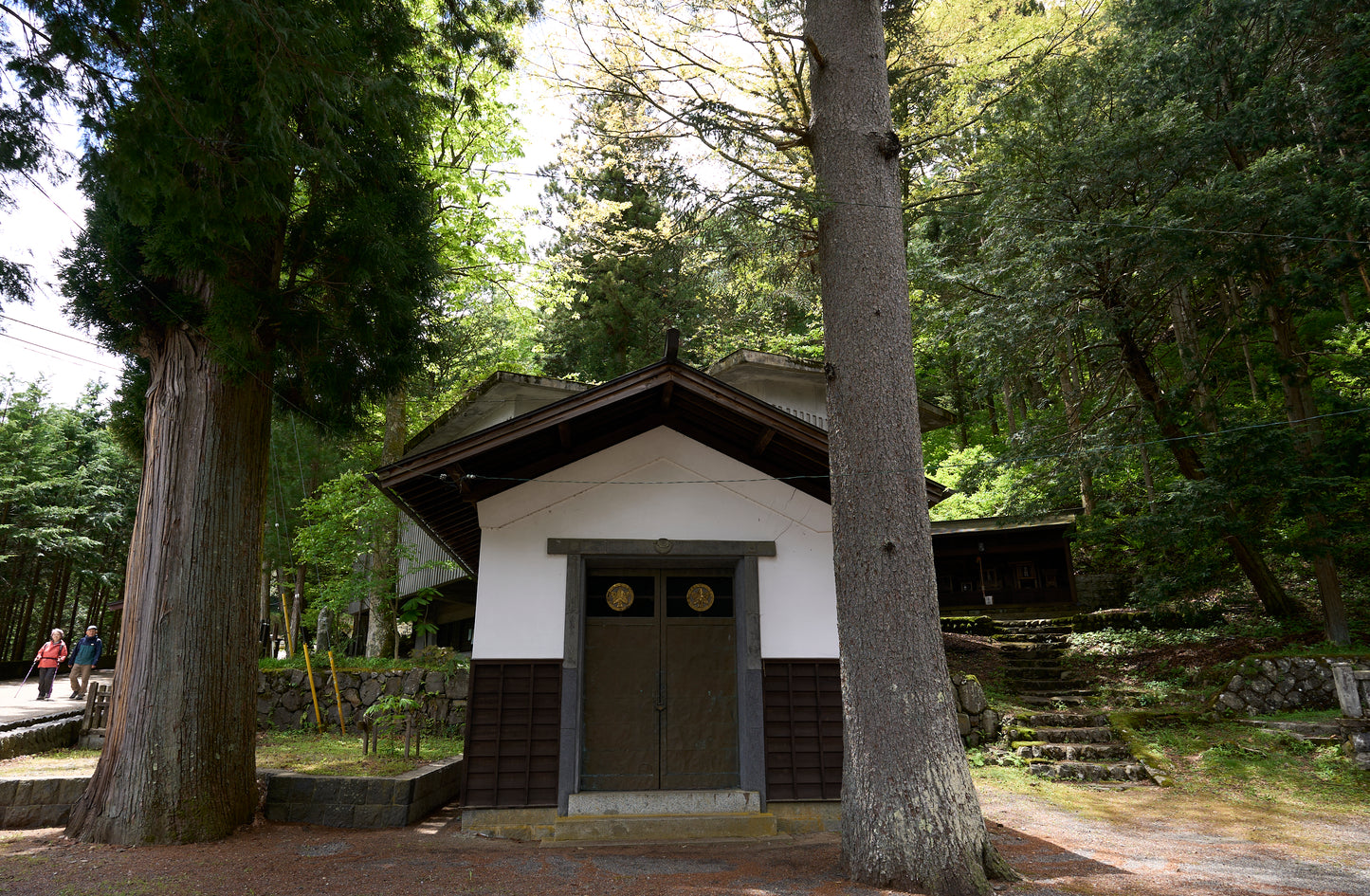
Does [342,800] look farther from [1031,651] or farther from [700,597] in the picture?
[1031,651]

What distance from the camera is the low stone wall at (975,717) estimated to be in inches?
414

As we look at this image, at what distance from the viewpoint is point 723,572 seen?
25.3 feet

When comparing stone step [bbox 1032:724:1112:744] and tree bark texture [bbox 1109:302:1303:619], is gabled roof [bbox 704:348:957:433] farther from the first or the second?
stone step [bbox 1032:724:1112:744]

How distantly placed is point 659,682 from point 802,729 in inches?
57.4

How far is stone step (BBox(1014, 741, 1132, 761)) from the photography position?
9539 millimetres

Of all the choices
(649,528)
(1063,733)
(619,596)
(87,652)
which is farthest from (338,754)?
(87,652)

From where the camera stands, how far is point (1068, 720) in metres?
10.5

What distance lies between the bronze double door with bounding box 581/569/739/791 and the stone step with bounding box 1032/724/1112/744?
5387 mm

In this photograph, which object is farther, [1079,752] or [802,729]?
[1079,752]

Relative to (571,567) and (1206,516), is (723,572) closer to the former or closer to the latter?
(571,567)

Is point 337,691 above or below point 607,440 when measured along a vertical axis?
below

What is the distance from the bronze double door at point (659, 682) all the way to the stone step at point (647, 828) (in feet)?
1.02

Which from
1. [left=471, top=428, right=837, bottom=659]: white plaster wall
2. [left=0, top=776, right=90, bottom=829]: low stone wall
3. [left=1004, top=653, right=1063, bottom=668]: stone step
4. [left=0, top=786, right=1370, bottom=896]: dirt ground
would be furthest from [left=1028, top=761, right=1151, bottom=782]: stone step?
[left=0, top=776, right=90, bottom=829]: low stone wall

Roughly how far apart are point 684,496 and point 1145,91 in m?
11.4
